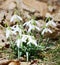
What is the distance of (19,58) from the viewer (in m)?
3.76

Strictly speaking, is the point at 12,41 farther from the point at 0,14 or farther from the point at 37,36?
the point at 0,14

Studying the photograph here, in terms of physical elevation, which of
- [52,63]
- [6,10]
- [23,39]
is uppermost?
[6,10]

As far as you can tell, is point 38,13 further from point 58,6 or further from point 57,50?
point 57,50

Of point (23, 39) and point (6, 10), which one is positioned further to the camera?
point (6, 10)

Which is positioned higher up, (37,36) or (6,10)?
(6,10)

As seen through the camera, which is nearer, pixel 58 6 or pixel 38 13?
pixel 38 13

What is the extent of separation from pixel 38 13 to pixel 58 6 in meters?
0.59

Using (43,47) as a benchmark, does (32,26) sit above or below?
above

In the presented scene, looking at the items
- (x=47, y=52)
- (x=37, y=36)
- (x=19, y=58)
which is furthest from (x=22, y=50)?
(x=37, y=36)

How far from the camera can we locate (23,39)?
3.63m

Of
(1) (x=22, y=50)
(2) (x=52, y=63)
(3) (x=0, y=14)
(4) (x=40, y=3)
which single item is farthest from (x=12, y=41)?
(4) (x=40, y=3)

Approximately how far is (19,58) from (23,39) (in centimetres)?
A: 25

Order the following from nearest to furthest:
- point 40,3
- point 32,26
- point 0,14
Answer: point 32,26 < point 0,14 < point 40,3

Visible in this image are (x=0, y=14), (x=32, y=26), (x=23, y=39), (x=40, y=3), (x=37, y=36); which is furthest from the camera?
(x=40, y=3)
